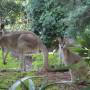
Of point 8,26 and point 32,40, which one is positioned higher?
point 8,26

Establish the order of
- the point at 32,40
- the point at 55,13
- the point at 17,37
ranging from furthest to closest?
the point at 55,13, the point at 17,37, the point at 32,40

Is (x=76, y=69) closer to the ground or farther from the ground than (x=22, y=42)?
closer to the ground

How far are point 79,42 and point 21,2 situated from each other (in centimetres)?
1437

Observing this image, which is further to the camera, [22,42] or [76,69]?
[22,42]

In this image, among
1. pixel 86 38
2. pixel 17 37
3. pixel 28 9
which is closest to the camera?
pixel 86 38

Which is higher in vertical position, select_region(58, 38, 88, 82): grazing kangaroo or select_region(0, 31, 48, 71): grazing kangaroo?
select_region(0, 31, 48, 71): grazing kangaroo

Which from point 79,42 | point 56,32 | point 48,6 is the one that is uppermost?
point 48,6

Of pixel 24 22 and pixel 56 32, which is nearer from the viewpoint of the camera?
pixel 56 32

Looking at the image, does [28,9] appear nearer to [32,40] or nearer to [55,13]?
[55,13]

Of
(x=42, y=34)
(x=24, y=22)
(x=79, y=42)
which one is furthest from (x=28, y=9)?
(x=79, y=42)

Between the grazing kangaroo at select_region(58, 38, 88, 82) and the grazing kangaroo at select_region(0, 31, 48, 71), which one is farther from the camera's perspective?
the grazing kangaroo at select_region(0, 31, 48, 71)

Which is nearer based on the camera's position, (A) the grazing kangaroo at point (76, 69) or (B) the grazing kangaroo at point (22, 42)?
(A) the grazing kangaroo at point (76, 69)

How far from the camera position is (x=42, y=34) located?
1366 centimetres

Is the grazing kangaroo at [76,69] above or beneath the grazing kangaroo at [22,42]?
beneath
